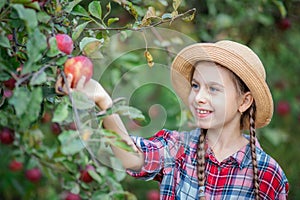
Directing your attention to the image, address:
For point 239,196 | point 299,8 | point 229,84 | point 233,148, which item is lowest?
point 239,196

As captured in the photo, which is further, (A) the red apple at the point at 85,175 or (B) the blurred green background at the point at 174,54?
(B) the blurred green background at the point at 174,54

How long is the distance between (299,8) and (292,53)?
1.64 feet

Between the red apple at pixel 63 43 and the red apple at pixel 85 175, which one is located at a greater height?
the red apple at pixel 63 43

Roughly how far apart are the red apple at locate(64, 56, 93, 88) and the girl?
12.6 inches

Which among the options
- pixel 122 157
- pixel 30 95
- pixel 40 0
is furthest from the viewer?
pixel 122 157

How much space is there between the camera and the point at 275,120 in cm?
390

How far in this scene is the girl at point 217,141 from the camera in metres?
1.51

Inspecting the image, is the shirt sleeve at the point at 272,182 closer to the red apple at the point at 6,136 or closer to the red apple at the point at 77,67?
the red apple at the point at 77,67

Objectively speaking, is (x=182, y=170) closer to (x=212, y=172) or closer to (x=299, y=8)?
(x=212, y=172)

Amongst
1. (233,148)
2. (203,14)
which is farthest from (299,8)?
(233,148)

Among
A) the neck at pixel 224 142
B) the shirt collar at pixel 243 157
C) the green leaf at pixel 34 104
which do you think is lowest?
the shirt collar at pixel 243 157

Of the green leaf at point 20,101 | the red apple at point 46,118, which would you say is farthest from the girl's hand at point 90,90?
the red apple at point 46,118

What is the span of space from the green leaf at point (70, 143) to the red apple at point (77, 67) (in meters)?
0.14

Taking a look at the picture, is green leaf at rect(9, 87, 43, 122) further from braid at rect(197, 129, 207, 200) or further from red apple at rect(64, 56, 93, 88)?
braid at rect(197, 129, 207, 200)
